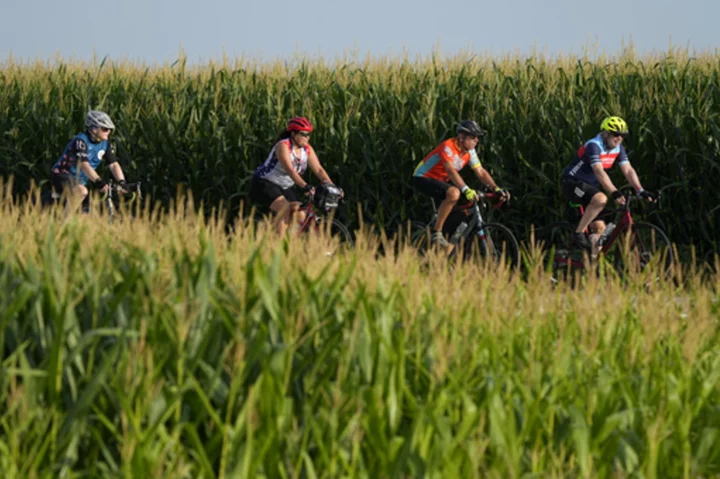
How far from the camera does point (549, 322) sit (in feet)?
22.0

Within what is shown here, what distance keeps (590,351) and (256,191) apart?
→ 316 inches

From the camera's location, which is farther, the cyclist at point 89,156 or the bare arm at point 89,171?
the cyclist at point 89,156

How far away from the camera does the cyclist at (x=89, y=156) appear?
13953 mm

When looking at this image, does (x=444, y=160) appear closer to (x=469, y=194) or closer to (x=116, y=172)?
(x=469, y=194)

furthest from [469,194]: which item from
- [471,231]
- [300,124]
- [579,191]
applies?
[300,124]

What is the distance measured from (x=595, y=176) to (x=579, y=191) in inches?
10.0

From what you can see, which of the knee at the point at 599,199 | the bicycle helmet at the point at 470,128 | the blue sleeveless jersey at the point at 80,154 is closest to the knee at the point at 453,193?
the bicycle helmet at the point at 470,128

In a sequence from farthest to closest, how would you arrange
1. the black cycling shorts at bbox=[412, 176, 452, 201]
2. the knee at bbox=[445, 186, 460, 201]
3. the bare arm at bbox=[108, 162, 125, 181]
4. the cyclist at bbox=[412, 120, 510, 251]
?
the bare arm at bbox=[108, 162, 125, 181], the black cycling shorts at bbox=[412, 176, 452, 201], the knee at bbox=[445, 186, 460, 201], the cyclist at bbox=[412, 120, 510, 251]

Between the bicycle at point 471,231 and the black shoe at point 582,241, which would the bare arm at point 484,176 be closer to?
the bicycle at point 471,231

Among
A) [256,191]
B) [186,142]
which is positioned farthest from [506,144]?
[186,142]

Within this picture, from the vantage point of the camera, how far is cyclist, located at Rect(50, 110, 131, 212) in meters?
14.0

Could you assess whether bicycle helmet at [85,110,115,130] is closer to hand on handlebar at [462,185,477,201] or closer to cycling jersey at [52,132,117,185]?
cycling jersey at [52,132,117,185]

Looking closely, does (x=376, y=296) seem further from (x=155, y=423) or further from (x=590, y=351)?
(x=155, y=423)

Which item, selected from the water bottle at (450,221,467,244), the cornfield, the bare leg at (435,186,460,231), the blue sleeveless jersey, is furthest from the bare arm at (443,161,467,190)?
the blue sleeveless jersey
